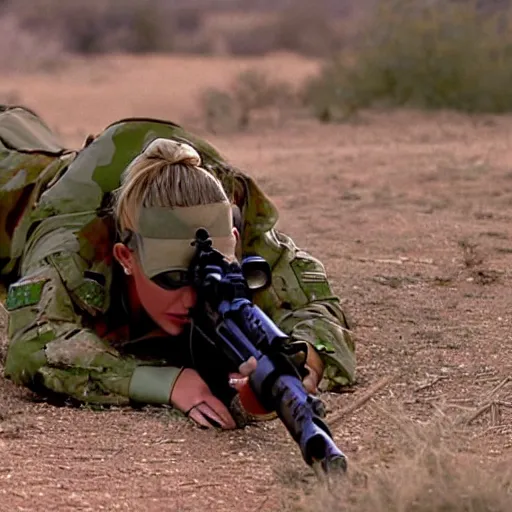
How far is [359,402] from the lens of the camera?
439 cm

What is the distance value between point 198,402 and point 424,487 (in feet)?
3.85

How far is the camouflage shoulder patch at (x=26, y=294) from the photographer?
4.53 meters

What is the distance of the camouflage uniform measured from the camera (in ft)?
14.3

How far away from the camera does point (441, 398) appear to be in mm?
4500

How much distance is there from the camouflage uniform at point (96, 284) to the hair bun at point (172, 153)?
1.12 ft

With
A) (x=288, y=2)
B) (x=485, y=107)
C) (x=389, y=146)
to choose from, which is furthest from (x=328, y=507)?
(x=288, y=2)

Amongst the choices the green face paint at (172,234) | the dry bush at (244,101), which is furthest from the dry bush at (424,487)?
the dry bush at (244,101)

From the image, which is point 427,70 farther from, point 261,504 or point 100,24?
point 100,24

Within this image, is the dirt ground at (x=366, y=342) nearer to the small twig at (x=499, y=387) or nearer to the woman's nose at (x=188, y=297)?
the small twig at (x=499, y=387)

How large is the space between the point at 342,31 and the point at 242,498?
27.8 m

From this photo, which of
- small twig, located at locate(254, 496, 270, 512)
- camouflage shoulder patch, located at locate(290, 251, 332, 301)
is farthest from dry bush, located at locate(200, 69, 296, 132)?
small twig, located at locate(254, 496, 270, 512)

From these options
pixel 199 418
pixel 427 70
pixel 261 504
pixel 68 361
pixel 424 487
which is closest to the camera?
pixel 424 487

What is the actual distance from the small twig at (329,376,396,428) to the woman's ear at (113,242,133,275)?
2.43 ft

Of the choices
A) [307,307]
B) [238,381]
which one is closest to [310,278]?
[307,307]
